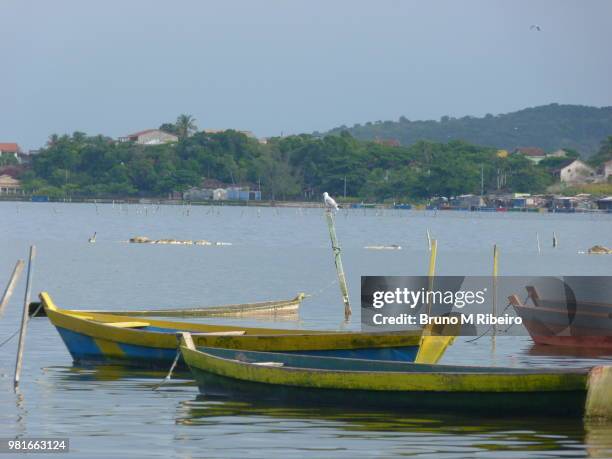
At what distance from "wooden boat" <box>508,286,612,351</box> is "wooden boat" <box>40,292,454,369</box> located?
667 cm

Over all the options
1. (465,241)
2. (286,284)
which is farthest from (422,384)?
(465,241)

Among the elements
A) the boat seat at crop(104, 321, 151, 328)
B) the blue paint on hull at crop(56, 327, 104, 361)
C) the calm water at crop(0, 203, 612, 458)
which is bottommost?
the calm water at crop(0, 203, 612, 458)

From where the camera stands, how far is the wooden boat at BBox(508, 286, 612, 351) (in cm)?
3136

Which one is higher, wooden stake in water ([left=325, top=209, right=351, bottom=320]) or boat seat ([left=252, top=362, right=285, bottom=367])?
wooden stake in water ([left=325, top=209, right=351, bottom=320])

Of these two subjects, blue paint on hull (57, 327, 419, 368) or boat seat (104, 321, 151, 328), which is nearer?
blue paint on hull (57, 327, 419, 368)

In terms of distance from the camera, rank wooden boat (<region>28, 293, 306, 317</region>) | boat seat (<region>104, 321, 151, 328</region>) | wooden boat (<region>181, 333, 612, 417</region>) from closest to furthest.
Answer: wooden boat (<region>181, 333, 612, 417</region>), boat seat (<region>104, 321, 151, 328</region>), wooden boat (<region>28, 293, 306, 317</region>)

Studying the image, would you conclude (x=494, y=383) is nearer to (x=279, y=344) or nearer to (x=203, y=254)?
(x=279, y=344)

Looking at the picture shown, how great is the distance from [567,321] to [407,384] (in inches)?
454

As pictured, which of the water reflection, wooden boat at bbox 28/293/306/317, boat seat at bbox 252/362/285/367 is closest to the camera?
the water reflection

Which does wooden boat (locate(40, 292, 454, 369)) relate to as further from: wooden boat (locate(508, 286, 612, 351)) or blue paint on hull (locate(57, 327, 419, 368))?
wooden boat (locate(508, 286, 612, 351))

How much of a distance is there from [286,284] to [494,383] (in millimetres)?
41410

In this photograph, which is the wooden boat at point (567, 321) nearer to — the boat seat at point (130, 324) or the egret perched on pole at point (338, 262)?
the egret perched on pole at point (338, 262)

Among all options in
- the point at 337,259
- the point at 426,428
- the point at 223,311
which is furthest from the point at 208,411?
the point at 337,259

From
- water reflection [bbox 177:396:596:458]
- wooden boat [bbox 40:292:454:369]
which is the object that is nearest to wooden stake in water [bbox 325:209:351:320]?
wooden boat [bbox 40:292:454:369]
